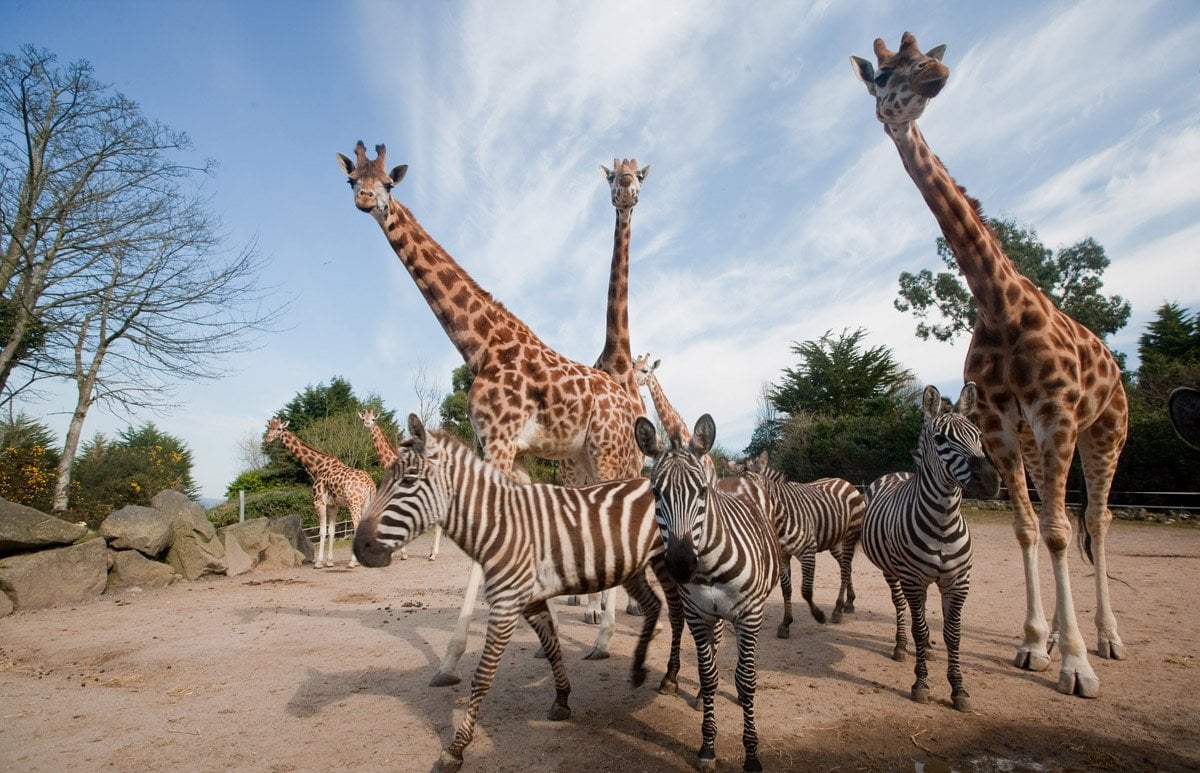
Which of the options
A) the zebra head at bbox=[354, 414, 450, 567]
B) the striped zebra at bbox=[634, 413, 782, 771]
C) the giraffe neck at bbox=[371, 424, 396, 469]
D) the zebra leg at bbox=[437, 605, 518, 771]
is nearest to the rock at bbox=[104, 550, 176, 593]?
the giraffe neck at bbox=[371, 424, 396, 469]

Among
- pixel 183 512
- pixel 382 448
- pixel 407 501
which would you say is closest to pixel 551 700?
pixel 407 501

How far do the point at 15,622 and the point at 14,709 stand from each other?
4.94 m

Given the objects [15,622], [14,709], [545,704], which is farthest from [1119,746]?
[15,622]

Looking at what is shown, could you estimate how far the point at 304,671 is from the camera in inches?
223

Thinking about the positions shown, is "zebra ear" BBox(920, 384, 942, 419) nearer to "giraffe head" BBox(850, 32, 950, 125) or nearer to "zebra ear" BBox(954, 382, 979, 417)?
"zebra ear" BBox(954, 382, 979, 417)

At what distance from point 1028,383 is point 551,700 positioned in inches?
192

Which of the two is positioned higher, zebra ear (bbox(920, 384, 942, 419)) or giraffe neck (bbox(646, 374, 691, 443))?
giraffe neck (bbox(646, 374, 691, 443))

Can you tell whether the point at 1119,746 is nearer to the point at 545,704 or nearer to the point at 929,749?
the point at 929,749

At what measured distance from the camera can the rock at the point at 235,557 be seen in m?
12.7

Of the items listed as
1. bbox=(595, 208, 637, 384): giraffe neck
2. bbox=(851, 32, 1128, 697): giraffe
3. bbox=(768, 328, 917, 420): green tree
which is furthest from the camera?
bbox=(768, 328, 917, 420): green tree

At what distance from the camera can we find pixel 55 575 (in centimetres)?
970

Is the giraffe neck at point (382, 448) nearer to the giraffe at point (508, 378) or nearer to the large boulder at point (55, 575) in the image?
the large boulder at point (55, 575)

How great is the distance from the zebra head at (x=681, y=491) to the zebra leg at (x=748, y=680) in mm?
523

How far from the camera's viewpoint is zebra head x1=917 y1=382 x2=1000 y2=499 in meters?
4.26
